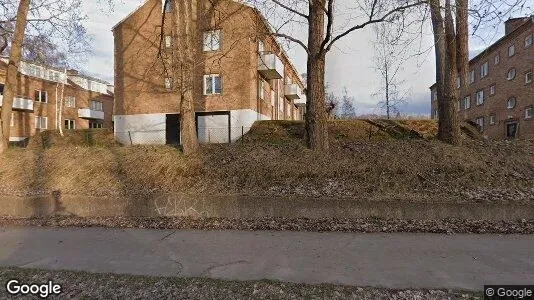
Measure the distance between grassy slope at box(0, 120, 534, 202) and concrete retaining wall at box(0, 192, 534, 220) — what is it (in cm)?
36

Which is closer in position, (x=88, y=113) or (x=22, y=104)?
(x=22, y=104)

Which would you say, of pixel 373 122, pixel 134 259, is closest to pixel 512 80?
pixel 373 122

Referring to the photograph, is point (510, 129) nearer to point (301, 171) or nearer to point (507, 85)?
point (507, 85)

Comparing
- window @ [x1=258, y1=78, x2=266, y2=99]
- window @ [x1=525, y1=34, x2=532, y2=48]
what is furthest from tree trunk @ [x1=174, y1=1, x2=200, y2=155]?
window @ [x1=525, y1=34, x2=532, y2=48]

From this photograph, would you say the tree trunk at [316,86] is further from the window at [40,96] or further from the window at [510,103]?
the window at [40,96]

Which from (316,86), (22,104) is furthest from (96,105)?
(316,86)

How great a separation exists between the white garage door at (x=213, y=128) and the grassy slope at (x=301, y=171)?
31.4 feet

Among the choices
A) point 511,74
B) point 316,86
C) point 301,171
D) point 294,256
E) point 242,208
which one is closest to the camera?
point 294,256

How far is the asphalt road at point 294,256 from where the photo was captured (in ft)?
13.9

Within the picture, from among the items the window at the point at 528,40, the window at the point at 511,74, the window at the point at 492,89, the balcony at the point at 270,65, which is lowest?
the balcony at the point at 270,65

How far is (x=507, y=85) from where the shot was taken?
34.5 metres

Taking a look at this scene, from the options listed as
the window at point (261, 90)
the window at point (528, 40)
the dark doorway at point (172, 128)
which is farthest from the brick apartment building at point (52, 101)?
the window at point (528, 40)

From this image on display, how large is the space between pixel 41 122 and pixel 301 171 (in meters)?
40.8

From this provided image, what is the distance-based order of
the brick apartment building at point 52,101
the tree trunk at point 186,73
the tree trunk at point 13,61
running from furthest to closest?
1. the brick apartment building at point 52,101
2. the tree trunk at point 13,61
3. the tree trunk at point 186,73
